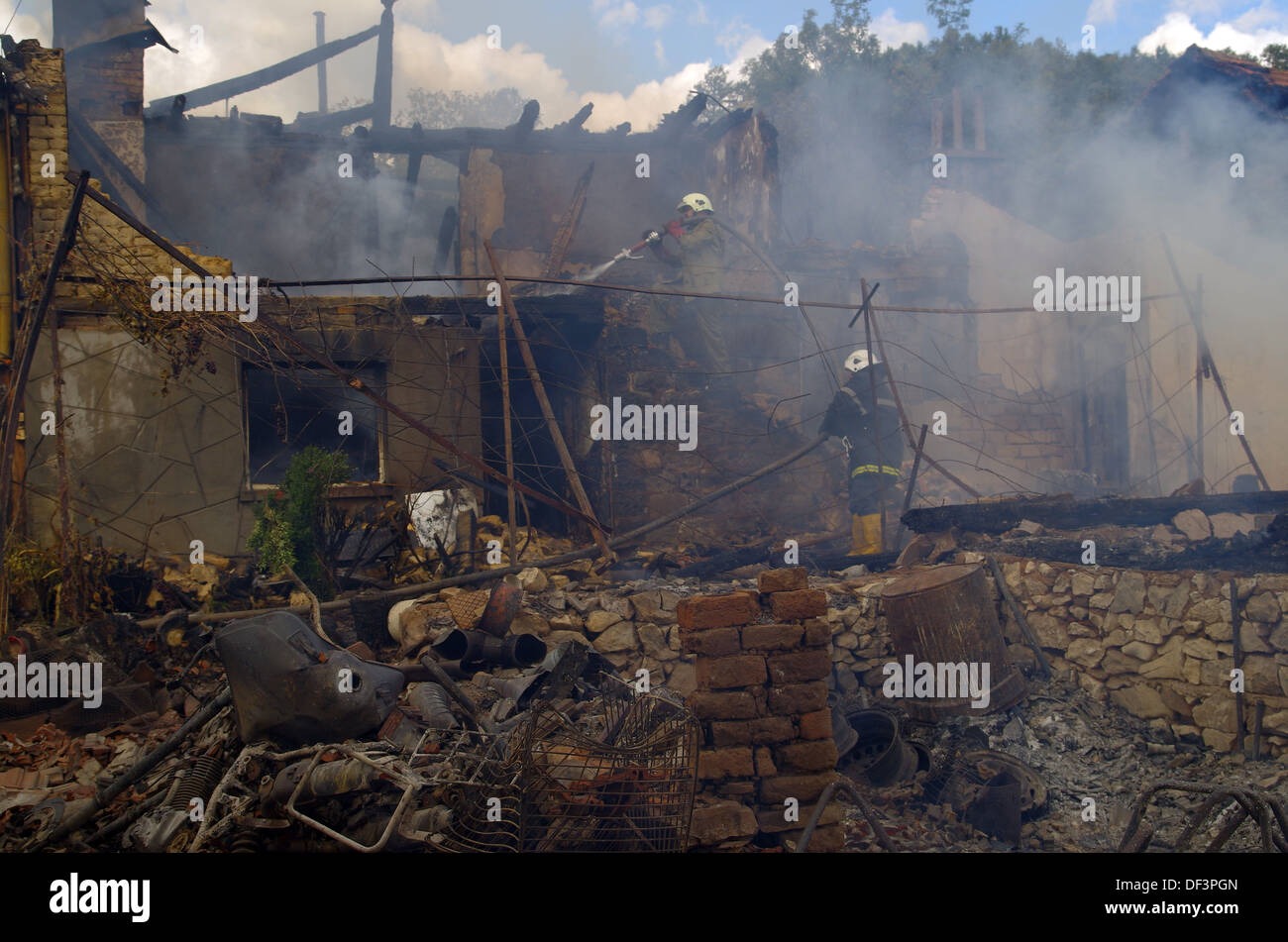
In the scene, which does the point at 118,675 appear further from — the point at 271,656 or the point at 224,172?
the point at 224,172

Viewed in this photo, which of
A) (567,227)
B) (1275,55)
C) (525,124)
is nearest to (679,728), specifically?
(567,227)

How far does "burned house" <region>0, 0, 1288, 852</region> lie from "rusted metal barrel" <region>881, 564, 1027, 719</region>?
0.03 meters

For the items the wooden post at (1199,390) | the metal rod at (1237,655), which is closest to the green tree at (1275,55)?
the wooden post at (1199,390)

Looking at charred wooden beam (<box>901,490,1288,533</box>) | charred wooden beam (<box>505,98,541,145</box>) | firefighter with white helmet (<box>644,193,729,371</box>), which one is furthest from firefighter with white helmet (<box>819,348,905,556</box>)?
charred wooden beam (<box>505,98,541,145</box>)

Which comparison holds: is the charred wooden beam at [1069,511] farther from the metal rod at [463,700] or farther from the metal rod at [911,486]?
the metal rod at [463,700]

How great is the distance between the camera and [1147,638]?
680 centimetres

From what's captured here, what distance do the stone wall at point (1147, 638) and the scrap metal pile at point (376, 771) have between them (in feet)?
8.65

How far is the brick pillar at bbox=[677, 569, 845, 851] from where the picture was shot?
15.5ft

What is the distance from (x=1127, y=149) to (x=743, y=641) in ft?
47.8

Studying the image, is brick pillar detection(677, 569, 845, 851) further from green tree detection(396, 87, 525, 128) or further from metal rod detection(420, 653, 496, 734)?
green tree detection(396, 87, 525, 128)

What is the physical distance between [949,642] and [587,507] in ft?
12.3
